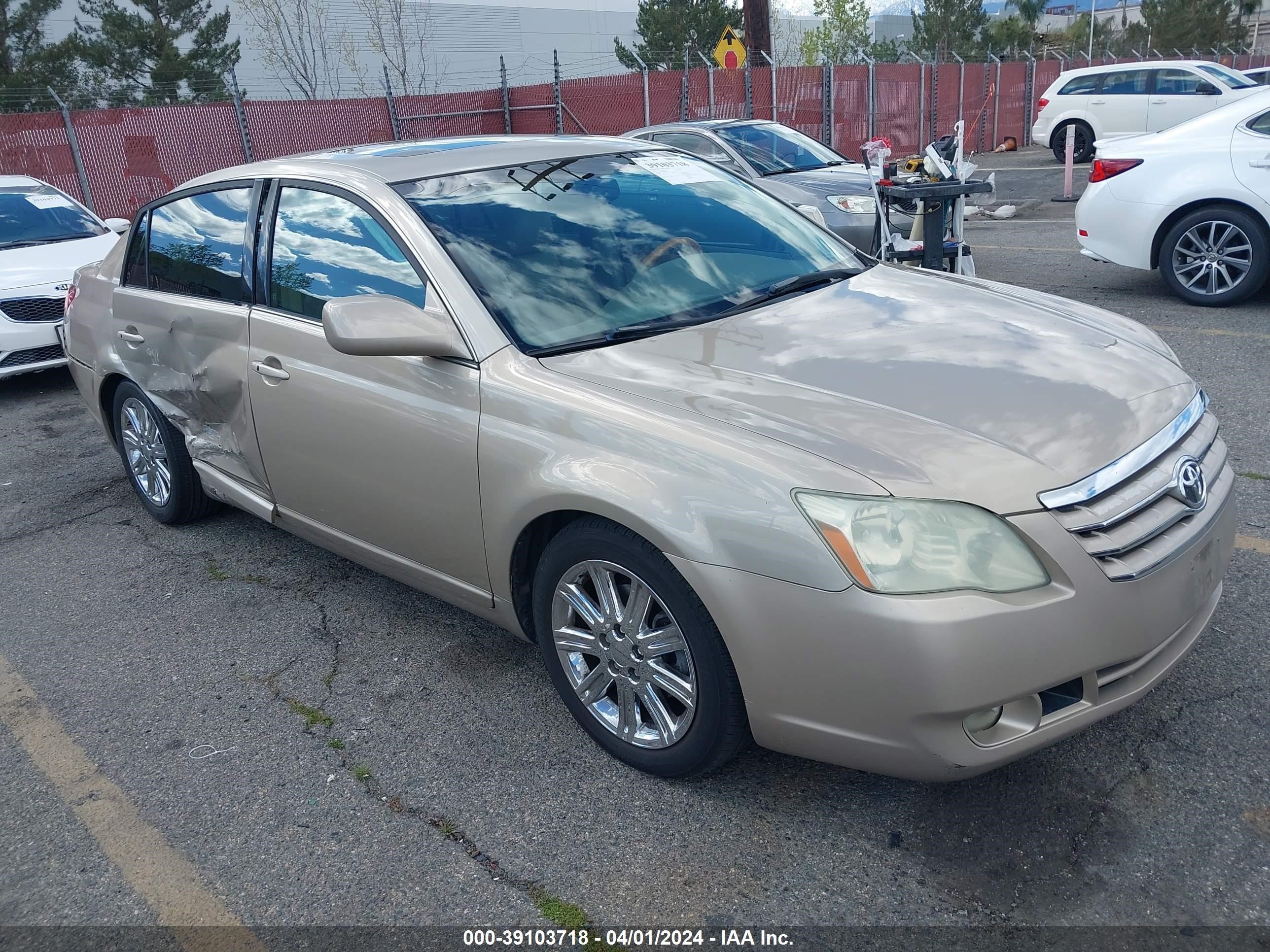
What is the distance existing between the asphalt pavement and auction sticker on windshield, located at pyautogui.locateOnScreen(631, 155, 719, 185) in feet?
5.82

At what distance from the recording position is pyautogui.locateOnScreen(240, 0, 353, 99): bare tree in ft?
84.8

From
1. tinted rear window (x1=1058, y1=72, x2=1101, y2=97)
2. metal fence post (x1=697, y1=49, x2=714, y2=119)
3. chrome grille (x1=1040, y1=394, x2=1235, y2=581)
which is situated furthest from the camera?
metal fence post (x1=697, y1=49, x2=714, y2=119)

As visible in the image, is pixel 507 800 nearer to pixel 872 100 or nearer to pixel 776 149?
pixel 776 149

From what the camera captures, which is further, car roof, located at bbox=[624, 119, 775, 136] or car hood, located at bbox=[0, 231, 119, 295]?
car roof, located at bbox=[624, 119, 775, 136]

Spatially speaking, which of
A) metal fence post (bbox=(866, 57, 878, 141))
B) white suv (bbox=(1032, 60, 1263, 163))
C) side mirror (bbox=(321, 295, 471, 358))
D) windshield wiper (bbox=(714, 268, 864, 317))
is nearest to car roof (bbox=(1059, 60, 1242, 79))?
white suv (bbox=(1032, 60, 1263, 163))

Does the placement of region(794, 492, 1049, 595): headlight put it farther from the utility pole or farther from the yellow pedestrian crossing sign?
the utility pole

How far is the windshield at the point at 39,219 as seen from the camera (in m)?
8.47

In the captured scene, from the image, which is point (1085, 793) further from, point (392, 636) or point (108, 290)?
point (108, 290)

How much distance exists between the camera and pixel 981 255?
10.4 meters

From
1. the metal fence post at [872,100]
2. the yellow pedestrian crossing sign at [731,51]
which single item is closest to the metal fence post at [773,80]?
the yellow pedestrian crossing sign at [731,51]

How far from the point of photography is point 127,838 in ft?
9.33

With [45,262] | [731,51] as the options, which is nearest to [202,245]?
[45,262]

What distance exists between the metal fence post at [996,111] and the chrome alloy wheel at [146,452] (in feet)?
80.8

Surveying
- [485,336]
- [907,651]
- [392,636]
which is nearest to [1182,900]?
[907,651]
